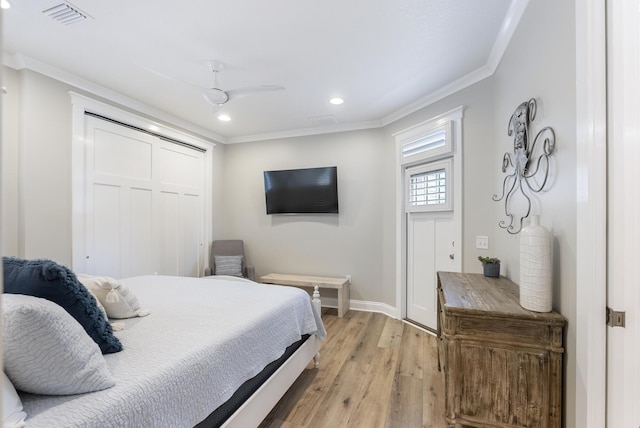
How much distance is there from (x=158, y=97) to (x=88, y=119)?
27.5 inches

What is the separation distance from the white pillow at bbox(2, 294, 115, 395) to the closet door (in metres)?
2.32

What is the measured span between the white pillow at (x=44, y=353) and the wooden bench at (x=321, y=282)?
2923mm

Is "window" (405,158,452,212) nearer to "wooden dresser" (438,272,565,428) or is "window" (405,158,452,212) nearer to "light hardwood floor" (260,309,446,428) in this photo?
"light hardwood floor" (260,309,446,428)

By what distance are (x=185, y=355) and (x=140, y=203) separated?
9.06 feet

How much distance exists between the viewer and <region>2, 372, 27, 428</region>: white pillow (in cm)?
90

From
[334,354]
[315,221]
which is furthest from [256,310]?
[315,221]

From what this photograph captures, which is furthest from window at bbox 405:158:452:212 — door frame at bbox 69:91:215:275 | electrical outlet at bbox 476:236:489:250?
door frame at bbox 69:91:215:275

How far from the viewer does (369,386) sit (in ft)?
7.68

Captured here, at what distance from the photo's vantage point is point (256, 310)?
1.94 meters

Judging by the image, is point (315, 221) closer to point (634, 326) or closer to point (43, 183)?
point (43, 183)

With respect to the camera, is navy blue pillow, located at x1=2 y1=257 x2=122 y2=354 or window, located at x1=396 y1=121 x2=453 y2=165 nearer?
navy blue pillow, located at x1=2 y1=257 x2=122 y2=354

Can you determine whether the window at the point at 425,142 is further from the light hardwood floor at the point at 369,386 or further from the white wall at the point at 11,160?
the white wall at the point at 11,160

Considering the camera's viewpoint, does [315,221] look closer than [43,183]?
No

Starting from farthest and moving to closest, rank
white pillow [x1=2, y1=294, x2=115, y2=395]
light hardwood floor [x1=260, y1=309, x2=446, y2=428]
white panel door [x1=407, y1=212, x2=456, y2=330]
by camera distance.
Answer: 1. white panel door [x1=407, y1=212, x2=456, y2=330]
2. light hardwood floor [x1=260, y1=309, x2=446, y2=428]
3. white pillow [x1=2, y1=294, x2=115, y2=395]
